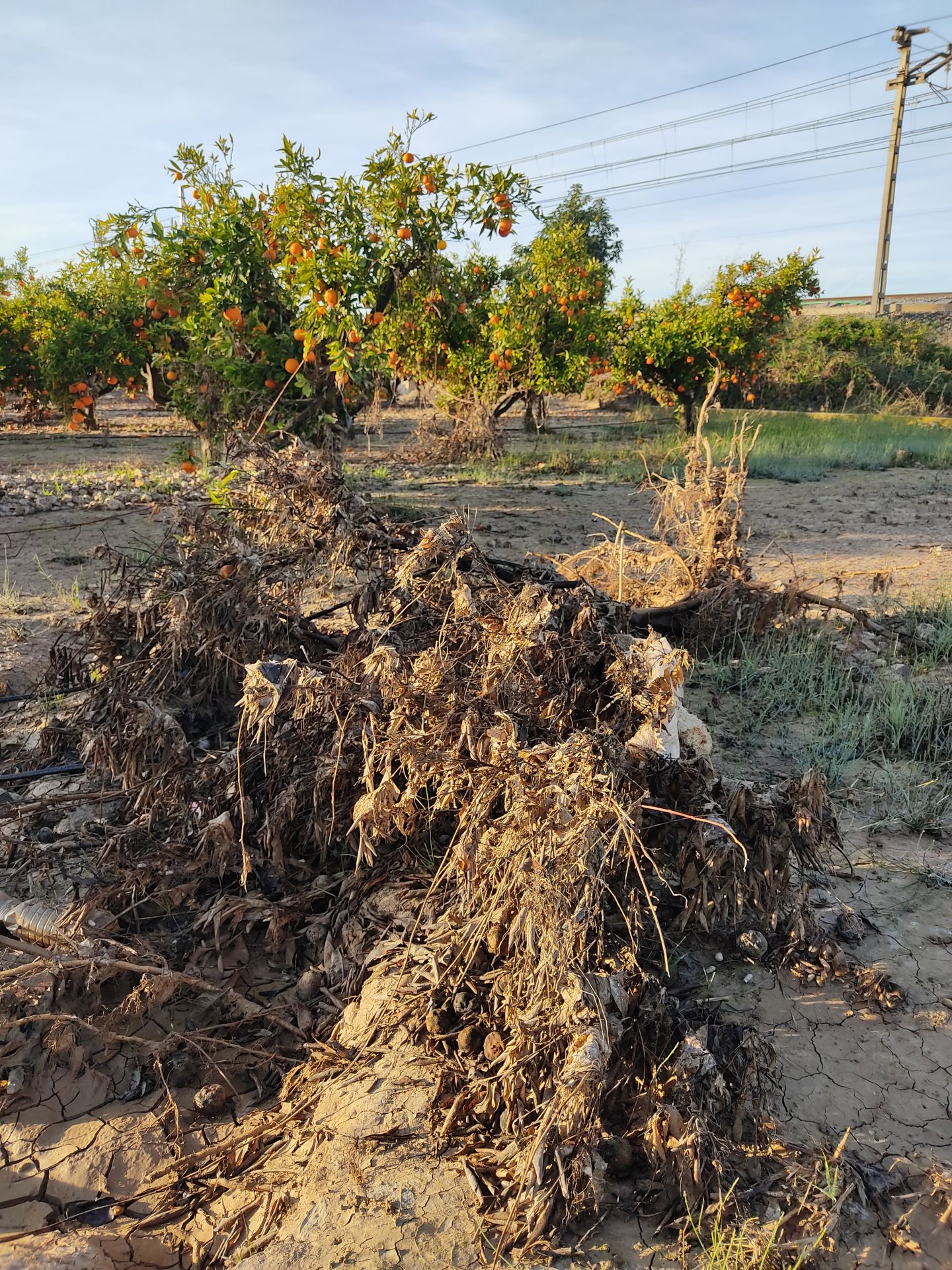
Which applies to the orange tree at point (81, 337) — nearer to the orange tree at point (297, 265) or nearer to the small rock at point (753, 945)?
the orange tree at point (297, 265)

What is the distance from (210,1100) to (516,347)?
10296 mm

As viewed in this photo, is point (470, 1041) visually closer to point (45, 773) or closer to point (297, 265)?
point (45, 773)

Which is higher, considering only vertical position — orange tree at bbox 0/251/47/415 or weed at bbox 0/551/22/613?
orange tree at bbox 0/251/47/415

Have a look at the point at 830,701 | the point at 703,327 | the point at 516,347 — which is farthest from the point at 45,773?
the point at 703,327

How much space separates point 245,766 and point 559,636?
110cm

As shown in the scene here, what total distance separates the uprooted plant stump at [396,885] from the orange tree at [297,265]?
3.34 metres

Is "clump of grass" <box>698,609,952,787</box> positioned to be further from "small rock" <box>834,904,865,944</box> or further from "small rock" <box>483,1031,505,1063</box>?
"small rock" <box>483,1031,505,1063</box>

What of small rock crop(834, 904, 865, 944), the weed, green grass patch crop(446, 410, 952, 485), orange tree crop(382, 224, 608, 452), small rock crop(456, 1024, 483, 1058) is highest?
orange tree crop(382, 224, 608, 452)

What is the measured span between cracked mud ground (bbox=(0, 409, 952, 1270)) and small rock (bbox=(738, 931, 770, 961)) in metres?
0.04

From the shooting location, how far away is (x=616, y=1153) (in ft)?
5.48

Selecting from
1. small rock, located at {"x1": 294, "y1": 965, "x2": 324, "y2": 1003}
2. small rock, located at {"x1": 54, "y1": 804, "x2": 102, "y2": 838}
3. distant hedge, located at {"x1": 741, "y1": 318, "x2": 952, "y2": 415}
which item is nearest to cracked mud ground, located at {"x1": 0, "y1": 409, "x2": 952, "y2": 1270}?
small rock, located at {"x1": 294, "y1": 965, "x2": 324, "y2": 1003}

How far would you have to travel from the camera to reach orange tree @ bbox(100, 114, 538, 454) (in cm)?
609

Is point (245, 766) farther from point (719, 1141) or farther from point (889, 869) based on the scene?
point (889, 869)

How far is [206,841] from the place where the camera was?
2467mm
